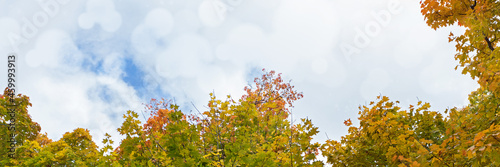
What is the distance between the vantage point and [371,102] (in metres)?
7.24

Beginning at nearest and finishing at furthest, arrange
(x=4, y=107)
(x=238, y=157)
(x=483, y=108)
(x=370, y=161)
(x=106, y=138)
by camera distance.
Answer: (x=238, y=157) < (x=483, y=108) < (x=106, y=138) < (x=370, y=161) < (x=4, y=107)

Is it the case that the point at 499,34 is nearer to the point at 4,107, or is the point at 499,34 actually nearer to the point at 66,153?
the point at 66,153

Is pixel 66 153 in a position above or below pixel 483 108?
above

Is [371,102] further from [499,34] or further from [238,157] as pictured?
[238,157]

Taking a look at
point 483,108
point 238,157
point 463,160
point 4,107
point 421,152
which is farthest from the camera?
point 4,107

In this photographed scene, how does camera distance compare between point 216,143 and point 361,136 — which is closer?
point 216,143

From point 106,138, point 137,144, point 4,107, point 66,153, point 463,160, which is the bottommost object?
point 463,160

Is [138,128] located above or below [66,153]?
below

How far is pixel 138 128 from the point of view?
582 cm

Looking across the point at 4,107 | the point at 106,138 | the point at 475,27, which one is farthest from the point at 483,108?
the point at 4,107

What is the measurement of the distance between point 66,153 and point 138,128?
3.65 m

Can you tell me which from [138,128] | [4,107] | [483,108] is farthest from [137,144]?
[4,107]

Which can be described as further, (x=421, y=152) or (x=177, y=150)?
(x=177, y=150)

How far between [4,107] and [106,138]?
21.6 feet
